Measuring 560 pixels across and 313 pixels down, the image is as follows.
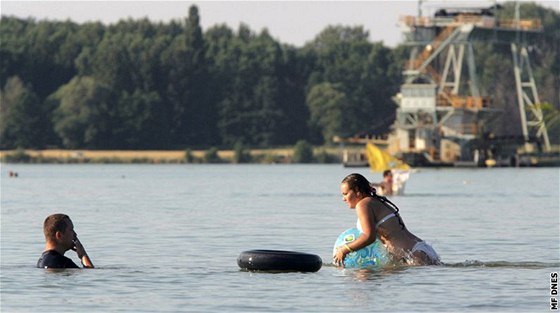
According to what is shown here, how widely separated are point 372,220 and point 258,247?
1281cm

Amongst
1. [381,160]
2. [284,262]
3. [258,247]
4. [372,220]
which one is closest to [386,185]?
[258,247]

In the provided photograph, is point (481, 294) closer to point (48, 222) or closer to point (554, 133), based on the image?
point (48, 222)

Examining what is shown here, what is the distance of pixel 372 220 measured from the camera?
26.5 metres

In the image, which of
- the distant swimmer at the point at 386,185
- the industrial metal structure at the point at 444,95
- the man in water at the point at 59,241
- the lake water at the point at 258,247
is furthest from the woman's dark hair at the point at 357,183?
the industrial metal structure at the point at 444,95

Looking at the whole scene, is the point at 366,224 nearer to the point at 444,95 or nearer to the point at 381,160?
the point at 381,160

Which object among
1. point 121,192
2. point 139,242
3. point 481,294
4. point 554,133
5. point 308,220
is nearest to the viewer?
point 481,294

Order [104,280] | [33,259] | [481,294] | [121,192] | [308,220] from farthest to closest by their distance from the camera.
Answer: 1. [121,192]
2. [308,220]
3. [33,259]
4. [104,280]
5. [481,294]

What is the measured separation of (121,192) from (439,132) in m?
80.0

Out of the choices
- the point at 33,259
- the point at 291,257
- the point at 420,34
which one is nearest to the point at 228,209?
the point at 33,259

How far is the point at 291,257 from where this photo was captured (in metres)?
28.6

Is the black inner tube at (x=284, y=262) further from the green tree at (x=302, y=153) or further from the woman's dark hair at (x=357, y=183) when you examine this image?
the green tree at (x=302, y=153)

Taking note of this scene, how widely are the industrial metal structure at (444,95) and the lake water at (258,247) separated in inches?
3343

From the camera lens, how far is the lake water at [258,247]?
25094 mm

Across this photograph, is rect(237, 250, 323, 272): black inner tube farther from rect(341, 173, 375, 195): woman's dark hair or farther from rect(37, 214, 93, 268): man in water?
rect(37, 214, 93, 268): man in water
